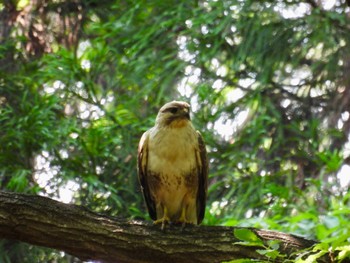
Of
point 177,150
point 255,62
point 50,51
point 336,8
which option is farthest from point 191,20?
point 177,150

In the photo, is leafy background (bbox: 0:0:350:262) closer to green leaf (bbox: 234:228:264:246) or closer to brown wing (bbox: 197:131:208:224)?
brown wing (bbox: 197:131:208:224)

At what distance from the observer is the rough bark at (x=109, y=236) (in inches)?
183

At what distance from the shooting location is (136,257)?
4.84m

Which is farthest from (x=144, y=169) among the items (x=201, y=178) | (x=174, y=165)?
(x=201, y=178)

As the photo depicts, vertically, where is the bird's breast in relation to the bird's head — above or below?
below

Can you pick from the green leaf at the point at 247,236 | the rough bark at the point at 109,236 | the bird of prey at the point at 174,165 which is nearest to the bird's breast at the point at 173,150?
the bird of prey at the point at 174,165

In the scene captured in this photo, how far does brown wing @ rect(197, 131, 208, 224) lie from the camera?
609 cm

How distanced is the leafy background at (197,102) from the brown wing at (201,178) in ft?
5.09

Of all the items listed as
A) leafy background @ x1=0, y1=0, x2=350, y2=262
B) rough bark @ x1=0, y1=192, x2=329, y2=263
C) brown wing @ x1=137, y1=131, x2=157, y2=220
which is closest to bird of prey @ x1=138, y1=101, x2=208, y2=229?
brown wing @ x1=137, y1=131, x2=157, y2=220

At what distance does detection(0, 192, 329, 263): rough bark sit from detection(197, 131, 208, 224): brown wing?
1.05 m

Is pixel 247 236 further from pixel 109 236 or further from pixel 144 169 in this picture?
pixel 144 169

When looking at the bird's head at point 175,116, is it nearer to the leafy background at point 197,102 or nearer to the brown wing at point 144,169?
the brown wing at point 144,169

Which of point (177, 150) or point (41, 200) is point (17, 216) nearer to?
point (41, 200)

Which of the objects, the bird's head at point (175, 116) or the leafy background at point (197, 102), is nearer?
the bird's head at point (175, 116)
